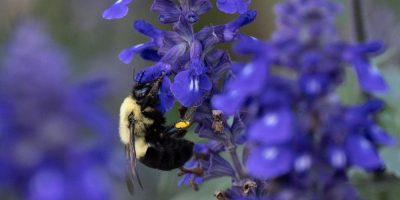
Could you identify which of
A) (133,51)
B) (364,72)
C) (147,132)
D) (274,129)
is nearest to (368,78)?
(364,72)

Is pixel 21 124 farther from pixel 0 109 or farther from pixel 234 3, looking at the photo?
pixel 234 3

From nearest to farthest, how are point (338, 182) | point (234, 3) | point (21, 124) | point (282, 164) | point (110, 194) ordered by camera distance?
point (282, 164) < point (338, 182) < point (234, 3) < point (21, 124) < point (110, 194)

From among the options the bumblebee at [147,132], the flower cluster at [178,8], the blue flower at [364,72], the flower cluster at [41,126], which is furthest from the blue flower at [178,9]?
the flower cluster at [41,126]

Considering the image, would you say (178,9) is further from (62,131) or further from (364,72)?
(62,131)

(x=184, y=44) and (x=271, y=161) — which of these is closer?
(x=271, y=161)

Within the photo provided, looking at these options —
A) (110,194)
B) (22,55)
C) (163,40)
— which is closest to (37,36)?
(22,55)

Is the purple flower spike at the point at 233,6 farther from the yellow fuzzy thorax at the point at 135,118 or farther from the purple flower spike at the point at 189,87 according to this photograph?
the yellow fuzzy thorax at the point at 135,118

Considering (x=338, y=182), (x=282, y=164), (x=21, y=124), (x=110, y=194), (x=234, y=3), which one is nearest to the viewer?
(x=282, y=164)

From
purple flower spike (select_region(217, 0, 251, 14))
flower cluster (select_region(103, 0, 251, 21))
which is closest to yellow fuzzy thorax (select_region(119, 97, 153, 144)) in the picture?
flower cluster (select_region(103, 0, 251, 21))
